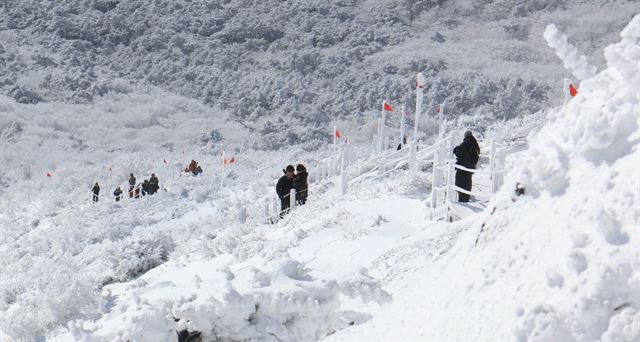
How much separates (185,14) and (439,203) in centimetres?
5939

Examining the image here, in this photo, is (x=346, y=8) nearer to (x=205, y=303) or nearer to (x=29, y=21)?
(x=29, y=21)

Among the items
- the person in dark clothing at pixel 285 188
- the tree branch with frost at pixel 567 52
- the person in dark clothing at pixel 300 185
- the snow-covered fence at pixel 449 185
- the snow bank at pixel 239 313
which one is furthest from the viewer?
the person in dark clothing at pixel 300 185

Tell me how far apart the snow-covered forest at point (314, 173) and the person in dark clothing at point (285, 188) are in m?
0.40

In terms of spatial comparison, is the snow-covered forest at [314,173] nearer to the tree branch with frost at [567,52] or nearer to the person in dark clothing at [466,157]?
the tree branch with frost at [567,52]

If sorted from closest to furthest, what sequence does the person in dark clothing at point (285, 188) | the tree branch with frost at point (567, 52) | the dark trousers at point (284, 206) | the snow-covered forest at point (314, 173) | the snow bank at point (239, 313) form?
the snow-covered forest at point (314, 173) → the tree branch with frost at point (567, 52) → the snow bank at point (239, 313) → the dark trousers at point (284, 206) → the person in dark clothing at point (285, 188)

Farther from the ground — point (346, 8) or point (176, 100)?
point (346, 8)

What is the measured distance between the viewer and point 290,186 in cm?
1762

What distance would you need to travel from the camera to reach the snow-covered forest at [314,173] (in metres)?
5.91

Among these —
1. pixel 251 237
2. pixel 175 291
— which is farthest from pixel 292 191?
pixel 175 291

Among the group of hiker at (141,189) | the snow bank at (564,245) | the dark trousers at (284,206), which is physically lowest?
the group of hiker at (141,189)

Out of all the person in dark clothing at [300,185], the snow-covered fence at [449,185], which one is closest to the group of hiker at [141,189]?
the person in dark clothing at [300,185]

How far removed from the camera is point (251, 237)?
14.7m

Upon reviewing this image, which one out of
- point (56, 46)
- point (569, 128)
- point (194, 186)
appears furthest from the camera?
point (56, 46)

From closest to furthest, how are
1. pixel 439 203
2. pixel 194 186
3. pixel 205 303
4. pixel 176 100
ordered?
pixel 205 303
pixel 439 203
pixel 194 186
pixel 176 100
